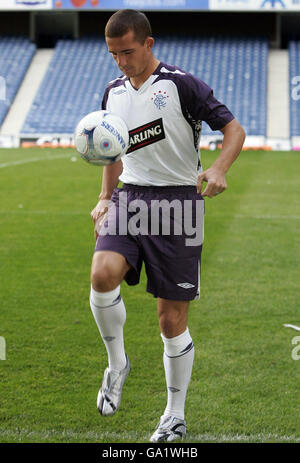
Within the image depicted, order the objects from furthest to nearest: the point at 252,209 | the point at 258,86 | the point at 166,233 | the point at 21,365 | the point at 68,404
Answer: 1. the point at 258,86
2. the point at 252,209
3. the point at 21,365
4. the point at 68,404
5. the point at 166,233

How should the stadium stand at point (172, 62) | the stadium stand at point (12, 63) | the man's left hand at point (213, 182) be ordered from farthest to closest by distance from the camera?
the stadium stand at point (12, 63) → the stadium stand at point (172, 62) → the man's left hand at point (213, 182)

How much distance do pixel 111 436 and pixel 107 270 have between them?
0.84 meters

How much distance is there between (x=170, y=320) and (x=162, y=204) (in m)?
0.59

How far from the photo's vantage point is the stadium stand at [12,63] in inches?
1244

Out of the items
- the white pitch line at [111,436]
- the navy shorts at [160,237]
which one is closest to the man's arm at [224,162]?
the navy shorts at [160,237]

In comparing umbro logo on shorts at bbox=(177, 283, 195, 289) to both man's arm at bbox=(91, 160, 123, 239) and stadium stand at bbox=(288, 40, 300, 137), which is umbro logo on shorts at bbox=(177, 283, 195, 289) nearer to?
man's arm at bbox=(91, 160, 123, 239)

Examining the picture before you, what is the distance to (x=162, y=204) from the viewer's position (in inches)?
141

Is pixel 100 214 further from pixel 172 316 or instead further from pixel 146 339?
pixel 146 339

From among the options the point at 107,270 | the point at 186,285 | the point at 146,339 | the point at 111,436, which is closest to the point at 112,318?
the point at 107,270

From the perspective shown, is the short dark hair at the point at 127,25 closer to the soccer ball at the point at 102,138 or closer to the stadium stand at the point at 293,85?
the soccer ball at the point at 102,138

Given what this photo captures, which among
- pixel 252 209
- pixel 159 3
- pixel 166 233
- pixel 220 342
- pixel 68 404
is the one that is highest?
pixel 166 233

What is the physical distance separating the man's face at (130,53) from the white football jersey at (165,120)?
0.11 metres
